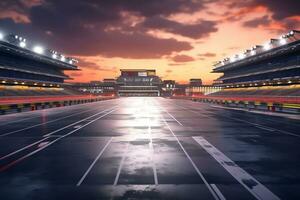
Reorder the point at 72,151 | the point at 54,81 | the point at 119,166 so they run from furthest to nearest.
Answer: the point at 54,81
the point at 72,151
the point at 119,166

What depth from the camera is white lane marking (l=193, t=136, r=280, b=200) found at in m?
8.70

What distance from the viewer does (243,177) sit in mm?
10453

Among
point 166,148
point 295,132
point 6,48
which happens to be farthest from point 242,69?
point 166,148

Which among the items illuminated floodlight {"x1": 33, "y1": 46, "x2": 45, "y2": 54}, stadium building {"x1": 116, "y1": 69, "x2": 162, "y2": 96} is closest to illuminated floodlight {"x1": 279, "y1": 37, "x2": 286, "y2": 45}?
illuminated floodlight {"x1": 33, "y1": 46, "x2": 45, "y2": 54}

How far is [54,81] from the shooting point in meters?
106

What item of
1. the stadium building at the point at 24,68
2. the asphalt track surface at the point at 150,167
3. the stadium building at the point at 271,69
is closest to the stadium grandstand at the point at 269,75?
the stadium building at the point at 271,69

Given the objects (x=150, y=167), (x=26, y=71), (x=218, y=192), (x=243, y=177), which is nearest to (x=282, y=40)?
(x=26, y=71)

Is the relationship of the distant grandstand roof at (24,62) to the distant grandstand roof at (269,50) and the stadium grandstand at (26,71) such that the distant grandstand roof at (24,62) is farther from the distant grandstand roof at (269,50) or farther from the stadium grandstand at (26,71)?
the distant grandstand roof at (269,50)

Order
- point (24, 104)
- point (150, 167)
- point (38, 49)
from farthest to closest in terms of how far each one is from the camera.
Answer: point (38, 49)
point (24, 104)
point (150, 167)

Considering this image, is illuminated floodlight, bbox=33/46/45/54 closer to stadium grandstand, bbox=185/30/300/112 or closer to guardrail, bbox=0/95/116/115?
guardrail, bbox=0/95/116/115

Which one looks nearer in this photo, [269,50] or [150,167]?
[150,167]

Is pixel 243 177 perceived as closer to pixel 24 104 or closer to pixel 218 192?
pixel 218 192

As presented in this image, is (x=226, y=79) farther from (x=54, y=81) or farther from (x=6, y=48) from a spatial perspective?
(x=6, y=48)

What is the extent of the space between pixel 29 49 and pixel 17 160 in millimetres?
72534
